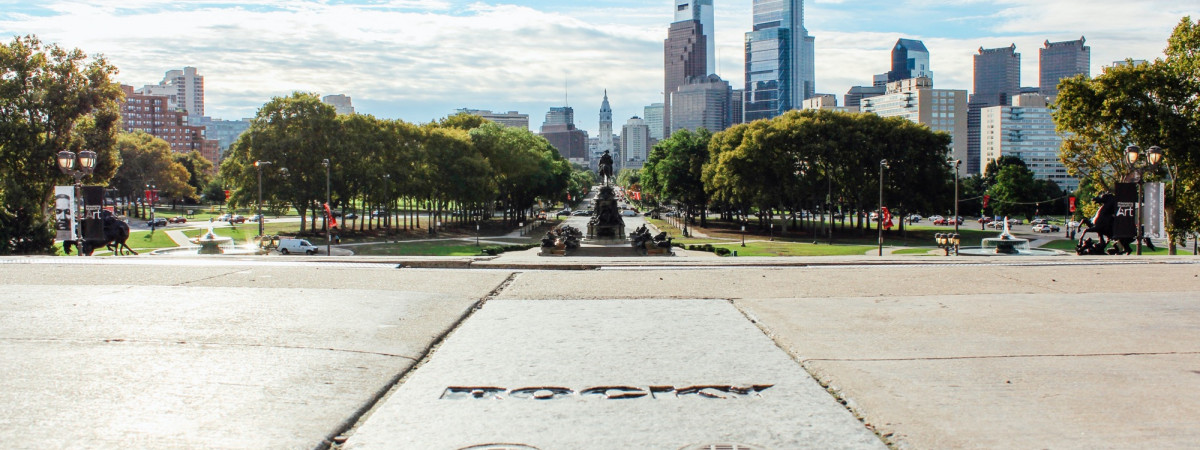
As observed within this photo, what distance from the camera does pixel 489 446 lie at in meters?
4.50

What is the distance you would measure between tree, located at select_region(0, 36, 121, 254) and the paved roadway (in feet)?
121

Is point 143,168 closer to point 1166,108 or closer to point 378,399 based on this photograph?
point 1166,108

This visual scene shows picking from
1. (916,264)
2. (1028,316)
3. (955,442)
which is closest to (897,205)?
(916,264)

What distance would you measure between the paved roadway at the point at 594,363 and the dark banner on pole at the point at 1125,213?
860 cm

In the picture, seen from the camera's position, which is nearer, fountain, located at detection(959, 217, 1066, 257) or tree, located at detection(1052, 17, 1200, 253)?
tree, located at detection(1052, 17, 1200, 253)

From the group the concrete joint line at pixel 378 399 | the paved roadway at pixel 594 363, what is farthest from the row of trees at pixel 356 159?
the concrete joint line at pixel 378 399

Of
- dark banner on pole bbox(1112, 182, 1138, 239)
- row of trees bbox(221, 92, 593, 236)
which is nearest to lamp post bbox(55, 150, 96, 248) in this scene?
dark banner on pole bbox(1112, 182, 1138, 239)

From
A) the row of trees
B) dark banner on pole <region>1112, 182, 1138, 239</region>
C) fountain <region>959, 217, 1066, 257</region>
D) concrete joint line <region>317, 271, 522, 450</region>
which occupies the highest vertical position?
the row of trees

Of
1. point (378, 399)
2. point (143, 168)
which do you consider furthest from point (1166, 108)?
point (143, 168)

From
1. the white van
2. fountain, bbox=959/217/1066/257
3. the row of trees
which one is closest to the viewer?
fountain, bbox=959/217/1066/257

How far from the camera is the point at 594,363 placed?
639 centimetres

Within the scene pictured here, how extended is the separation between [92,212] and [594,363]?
20.6 metres

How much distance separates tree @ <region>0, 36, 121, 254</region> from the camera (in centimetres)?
4159

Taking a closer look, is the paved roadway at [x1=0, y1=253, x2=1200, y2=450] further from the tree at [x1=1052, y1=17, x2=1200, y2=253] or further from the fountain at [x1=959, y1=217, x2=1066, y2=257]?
the fountain at [x1=959, y1=217, x2=1066, y2=257]
